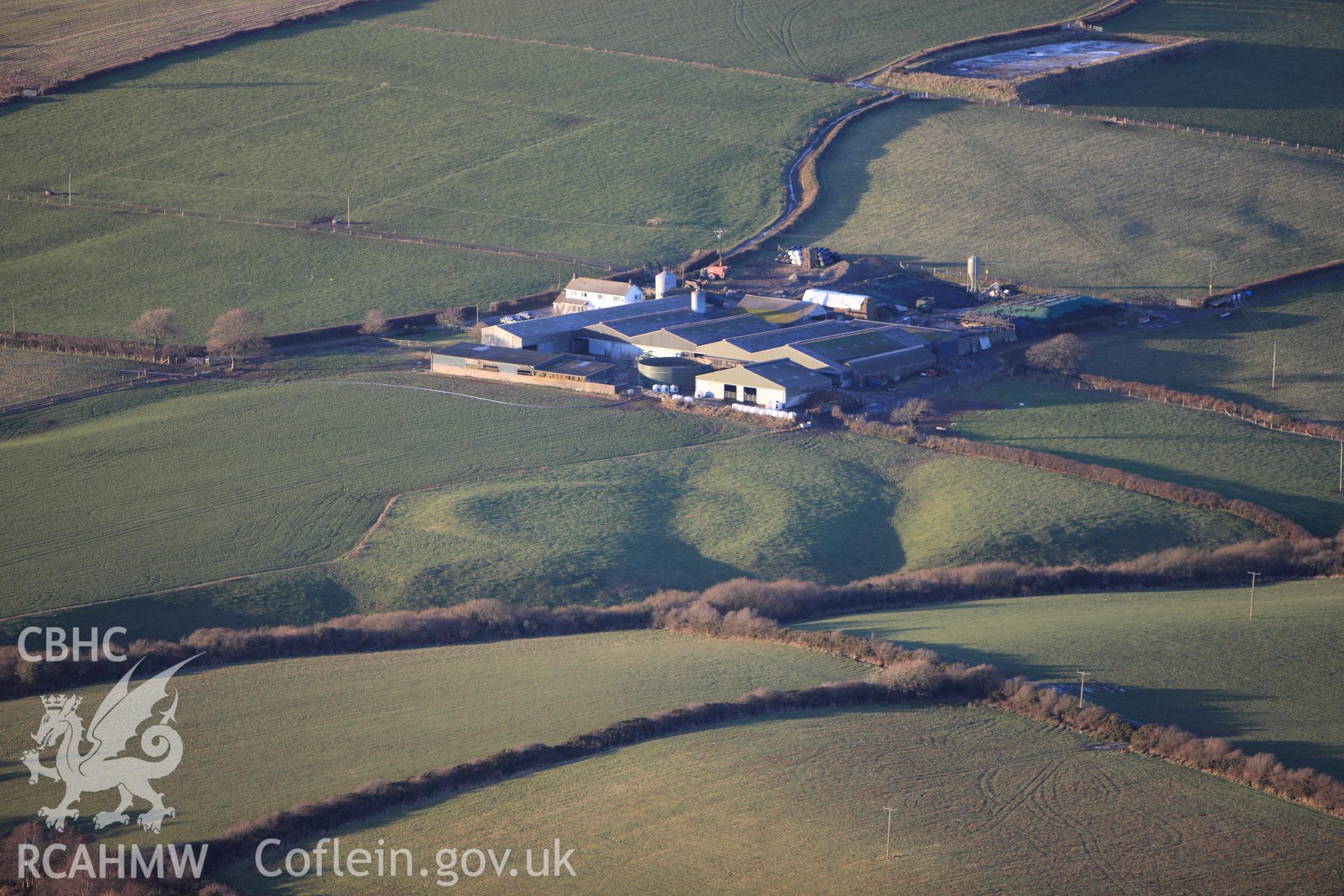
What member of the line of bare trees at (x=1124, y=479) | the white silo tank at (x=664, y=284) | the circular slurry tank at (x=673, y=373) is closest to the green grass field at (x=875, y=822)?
the line of bare trees at (x=1124, y=479)

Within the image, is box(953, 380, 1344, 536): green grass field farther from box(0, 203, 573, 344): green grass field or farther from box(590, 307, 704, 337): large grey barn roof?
box(0, 203, 573, 344): green grass field

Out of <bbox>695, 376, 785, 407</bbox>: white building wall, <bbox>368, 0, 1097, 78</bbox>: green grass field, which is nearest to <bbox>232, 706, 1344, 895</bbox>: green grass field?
<bbox>695, 376, 785, 407</bbox>: white building wall

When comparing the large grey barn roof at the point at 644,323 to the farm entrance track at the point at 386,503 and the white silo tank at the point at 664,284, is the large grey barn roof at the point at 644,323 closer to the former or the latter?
the white silo tank at the point at 664,284

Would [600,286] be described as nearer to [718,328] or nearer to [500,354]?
[718,328]

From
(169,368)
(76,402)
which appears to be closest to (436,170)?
(169,368)

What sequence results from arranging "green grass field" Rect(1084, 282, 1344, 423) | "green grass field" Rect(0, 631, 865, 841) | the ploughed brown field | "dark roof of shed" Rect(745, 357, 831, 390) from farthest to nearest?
the ploughed brown field → "green grass field" Rect(1084, 282, 1344, 423) → "dark roof of shed" Rect(745, 357, 831, 390) → "green grass field" Rect(0, 631, 865, 841)

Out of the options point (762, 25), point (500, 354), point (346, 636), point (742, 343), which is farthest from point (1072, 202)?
point (346, 636)

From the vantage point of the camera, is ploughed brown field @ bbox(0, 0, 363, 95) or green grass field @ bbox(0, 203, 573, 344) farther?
ploughed brown field @ bbox(0, 0, 363, 95)
